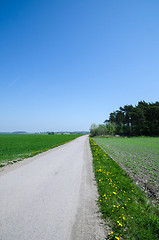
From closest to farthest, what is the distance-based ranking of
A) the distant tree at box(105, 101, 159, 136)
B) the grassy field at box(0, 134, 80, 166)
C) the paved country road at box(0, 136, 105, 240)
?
the paved country road at box(0, 136, 105, 240) < the grassy field at box(0, 134, 80, 166) < the distant tree at box(105, 101, 159, 136)

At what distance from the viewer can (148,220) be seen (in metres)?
3.64

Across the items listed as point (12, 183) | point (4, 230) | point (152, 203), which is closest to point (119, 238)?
point (152, 203)

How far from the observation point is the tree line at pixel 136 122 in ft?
223

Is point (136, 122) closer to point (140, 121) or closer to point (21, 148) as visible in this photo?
point (140, 121)

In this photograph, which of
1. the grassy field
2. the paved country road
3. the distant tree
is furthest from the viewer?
the distant tree

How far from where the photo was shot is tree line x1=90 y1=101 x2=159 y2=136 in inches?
2677

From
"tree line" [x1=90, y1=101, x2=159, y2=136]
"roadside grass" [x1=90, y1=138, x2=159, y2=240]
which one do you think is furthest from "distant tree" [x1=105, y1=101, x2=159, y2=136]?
"roadside grass" [x1=90, y1=138, x2=159, y2=240]

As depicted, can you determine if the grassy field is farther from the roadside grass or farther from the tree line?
the tree line

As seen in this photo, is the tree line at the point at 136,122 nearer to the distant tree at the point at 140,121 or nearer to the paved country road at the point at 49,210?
the distant tree at the point at 140,121

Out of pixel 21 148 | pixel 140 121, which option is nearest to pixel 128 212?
pixel 21 148

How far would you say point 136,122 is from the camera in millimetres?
71875

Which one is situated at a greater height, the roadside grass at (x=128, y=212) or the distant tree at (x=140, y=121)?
the distant tree at (x=140, y=121)

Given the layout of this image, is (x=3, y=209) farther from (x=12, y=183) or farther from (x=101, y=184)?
(x=101, y=184)

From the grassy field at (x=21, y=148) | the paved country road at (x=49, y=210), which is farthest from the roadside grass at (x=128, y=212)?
the grassy field at (x=21, y=148)
